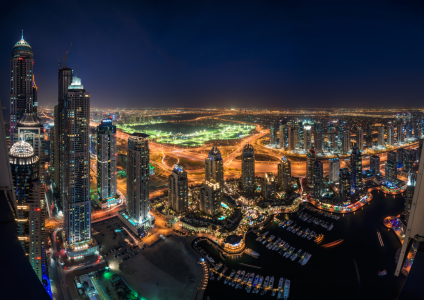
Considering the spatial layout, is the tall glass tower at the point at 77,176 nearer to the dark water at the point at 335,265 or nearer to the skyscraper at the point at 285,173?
the dark water at the point at 335,265

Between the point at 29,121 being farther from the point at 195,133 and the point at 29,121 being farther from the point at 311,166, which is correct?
the point at 195,133

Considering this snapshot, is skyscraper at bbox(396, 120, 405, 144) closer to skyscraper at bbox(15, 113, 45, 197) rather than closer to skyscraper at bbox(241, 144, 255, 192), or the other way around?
skyscraper at bbox(241, 144, 255, 192)

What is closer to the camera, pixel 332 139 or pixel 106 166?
pixel 106 166

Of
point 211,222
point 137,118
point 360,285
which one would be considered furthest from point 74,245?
point 137,118

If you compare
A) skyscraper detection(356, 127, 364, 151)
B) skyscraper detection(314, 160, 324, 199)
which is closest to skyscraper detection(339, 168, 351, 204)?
skyscraper detection(314, 160, 324, 199)

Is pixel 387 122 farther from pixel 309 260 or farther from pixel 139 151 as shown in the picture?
pixel 139 151

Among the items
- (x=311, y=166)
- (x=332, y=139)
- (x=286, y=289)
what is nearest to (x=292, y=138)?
(x=332, y=139)
